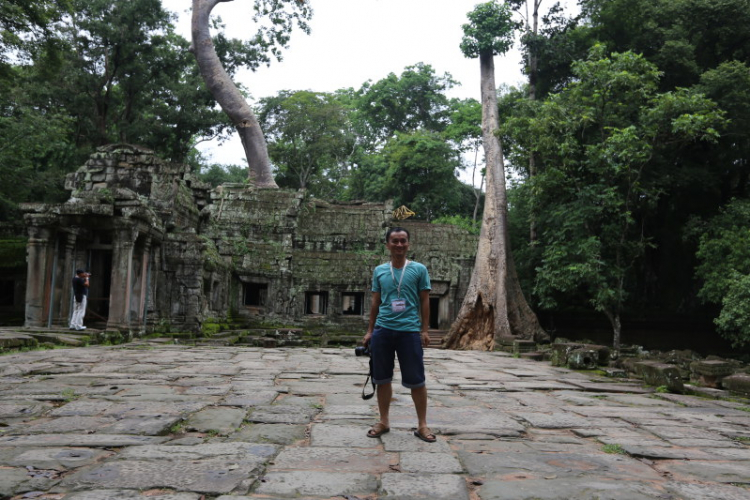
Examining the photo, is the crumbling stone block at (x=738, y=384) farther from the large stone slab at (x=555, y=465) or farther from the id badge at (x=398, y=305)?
the id badge at (x=398, y=305)

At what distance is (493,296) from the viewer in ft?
61.4

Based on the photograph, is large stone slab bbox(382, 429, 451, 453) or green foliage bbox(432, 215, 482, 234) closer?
large stone slab bbox(382, 429, 451, 453)

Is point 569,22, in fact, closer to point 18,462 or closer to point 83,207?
point 83,207

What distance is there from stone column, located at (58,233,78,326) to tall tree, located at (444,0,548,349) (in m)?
10.8

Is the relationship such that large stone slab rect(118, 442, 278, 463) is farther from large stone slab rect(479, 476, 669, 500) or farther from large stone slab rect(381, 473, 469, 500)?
large stone slab rect(479, 476, 669, 500)

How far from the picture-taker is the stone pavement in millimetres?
2750

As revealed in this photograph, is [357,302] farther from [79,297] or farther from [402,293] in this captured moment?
[402,293]

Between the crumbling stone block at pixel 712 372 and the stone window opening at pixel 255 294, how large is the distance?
585 inches

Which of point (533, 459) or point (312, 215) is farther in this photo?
point (312, 215)

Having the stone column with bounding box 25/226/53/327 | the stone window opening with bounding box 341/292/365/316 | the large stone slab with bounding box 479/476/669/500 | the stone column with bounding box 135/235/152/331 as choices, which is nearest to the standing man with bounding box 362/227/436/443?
the large stone slab with bounding box 479/476/669/500

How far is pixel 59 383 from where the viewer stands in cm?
574

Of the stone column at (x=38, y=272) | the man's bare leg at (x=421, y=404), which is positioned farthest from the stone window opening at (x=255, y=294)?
the man's bare leg at (x=421, y=404)

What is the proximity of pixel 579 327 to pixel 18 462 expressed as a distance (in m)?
21.9

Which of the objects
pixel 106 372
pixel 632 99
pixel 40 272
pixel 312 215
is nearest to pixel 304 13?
pixel 312 215
